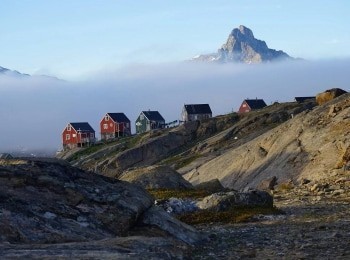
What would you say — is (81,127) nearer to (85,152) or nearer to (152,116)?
(152,116)

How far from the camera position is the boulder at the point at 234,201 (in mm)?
28297

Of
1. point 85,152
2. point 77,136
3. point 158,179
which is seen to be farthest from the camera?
point 77,136

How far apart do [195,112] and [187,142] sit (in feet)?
163

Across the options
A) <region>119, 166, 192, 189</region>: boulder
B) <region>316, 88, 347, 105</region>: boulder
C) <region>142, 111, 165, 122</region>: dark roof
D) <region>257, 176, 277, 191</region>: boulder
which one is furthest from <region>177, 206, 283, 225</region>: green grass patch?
<region>142, 111, 165, 122</region>: dark roof

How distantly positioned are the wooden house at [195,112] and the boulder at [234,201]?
140501mm

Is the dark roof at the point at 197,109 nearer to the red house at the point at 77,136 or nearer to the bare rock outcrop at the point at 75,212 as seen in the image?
the red house at the point at 77,136

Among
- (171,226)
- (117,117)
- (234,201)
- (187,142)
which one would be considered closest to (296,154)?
(234,201)

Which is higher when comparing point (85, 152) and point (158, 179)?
point (158, 179)

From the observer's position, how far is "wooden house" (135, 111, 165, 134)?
564 feet

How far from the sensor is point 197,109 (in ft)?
569

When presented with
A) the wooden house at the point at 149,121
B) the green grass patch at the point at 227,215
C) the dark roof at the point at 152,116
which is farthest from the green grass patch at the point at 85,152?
the green grass patch at the point at 227,215

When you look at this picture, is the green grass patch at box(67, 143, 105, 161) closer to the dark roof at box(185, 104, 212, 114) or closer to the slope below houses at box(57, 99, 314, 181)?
the slope below houses at box(57, 99, 314, 181)

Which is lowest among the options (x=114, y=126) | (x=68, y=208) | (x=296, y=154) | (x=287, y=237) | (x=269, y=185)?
(x=269, y=185)

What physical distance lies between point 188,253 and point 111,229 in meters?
3.37
